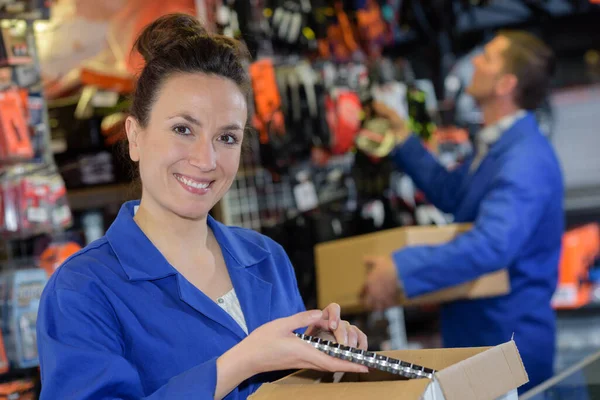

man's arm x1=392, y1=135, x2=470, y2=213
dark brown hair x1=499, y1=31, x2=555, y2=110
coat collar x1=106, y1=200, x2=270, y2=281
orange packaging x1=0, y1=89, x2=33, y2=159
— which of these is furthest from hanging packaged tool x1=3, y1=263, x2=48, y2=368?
dark brown hair x1=499, y1=31, x2=555, y2=110

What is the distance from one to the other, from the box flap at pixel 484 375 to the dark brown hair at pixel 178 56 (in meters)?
0.84

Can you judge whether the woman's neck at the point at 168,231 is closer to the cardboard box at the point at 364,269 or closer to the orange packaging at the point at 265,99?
the cardboard box at the point at 364,269

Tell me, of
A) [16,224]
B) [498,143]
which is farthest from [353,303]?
[16,224]

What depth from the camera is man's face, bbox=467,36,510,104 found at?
4.02 m

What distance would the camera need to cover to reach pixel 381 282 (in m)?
3.61

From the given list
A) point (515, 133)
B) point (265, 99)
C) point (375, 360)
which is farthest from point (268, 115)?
point (375, 360)

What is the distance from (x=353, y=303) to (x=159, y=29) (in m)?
2.12

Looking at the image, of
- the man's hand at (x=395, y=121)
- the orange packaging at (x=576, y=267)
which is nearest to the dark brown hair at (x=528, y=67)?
the man's hand at (x=395, y=121)

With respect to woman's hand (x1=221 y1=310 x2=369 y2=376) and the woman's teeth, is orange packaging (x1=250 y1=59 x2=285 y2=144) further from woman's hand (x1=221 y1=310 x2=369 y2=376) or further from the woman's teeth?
woman's hand (x1=221 y1=310 x2=369 y2=376)

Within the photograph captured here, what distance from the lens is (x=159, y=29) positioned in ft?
6.42

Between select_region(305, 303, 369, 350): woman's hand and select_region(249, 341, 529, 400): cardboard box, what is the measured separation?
108mm

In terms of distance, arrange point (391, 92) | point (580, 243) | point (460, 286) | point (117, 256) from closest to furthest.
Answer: point (117, 256) < point (460, 286) < point (391, 92) < point (580, 243)

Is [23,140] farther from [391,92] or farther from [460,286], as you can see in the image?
[391,92]

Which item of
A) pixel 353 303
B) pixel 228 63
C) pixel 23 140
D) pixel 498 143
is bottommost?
pixel 353 303
